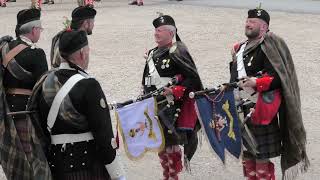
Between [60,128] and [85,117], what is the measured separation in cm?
21

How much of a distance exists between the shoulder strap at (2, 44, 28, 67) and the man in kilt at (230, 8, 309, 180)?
1994mm

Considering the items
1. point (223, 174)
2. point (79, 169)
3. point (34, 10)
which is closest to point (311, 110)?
point (223, 174)

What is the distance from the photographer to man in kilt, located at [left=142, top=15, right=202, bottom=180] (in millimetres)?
5625

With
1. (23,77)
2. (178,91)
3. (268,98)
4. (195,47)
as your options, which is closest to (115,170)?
(23,77)

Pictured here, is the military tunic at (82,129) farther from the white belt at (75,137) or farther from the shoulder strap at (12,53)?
the shoulder strap at (12,53)

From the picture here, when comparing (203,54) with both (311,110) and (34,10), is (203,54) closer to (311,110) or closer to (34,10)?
(311,110)

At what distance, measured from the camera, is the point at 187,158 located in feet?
19.7

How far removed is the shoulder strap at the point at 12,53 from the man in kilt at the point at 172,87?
1348 mm

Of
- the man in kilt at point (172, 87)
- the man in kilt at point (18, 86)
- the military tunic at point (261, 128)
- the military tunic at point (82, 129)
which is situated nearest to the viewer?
the military tunic at point (82, 129)

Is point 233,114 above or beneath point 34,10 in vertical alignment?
beneath

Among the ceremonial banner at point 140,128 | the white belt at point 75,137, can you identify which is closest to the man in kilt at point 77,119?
the white belt at point 75,137

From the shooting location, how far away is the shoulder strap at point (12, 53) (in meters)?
5.10

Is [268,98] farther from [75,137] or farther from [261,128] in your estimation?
[75,137]

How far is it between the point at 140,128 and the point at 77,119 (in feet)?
5.70
